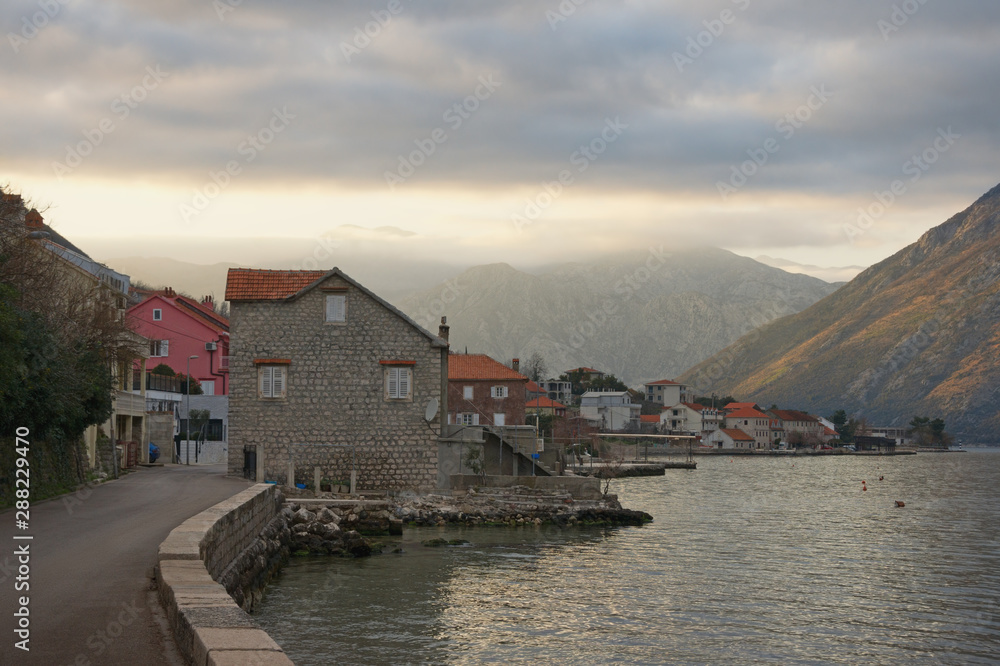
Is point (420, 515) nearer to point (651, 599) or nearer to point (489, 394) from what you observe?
point (651, 599)

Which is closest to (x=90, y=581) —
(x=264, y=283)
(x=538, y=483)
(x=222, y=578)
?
(x=222, y=578)

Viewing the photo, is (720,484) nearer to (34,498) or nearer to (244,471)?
(244,471)

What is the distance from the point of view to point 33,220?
37.7 metres

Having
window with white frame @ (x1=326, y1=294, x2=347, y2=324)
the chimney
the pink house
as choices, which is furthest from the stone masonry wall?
the chimney

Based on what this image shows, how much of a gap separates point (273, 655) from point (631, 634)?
1532cm

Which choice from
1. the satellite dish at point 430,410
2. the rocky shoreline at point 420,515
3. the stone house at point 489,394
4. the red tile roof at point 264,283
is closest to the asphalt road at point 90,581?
the rocky shoreline at point 420,515

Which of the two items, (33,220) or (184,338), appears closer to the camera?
(33,220)

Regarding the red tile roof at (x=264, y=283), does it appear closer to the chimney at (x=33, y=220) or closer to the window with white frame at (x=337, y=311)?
the window with white frame at (x=337, y=311)

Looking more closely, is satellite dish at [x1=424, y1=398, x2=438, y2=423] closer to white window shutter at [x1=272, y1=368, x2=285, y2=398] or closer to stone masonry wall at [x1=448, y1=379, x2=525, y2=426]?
white window shutter at [x1=272, y1=368, x2=285, y2=398]

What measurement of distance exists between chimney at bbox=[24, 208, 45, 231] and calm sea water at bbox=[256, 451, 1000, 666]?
1523 cm

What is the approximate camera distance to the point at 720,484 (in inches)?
3693

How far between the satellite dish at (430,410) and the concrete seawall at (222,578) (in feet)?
40.5

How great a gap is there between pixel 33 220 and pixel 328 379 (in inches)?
520

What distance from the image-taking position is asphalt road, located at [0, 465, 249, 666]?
11812 millimetres
